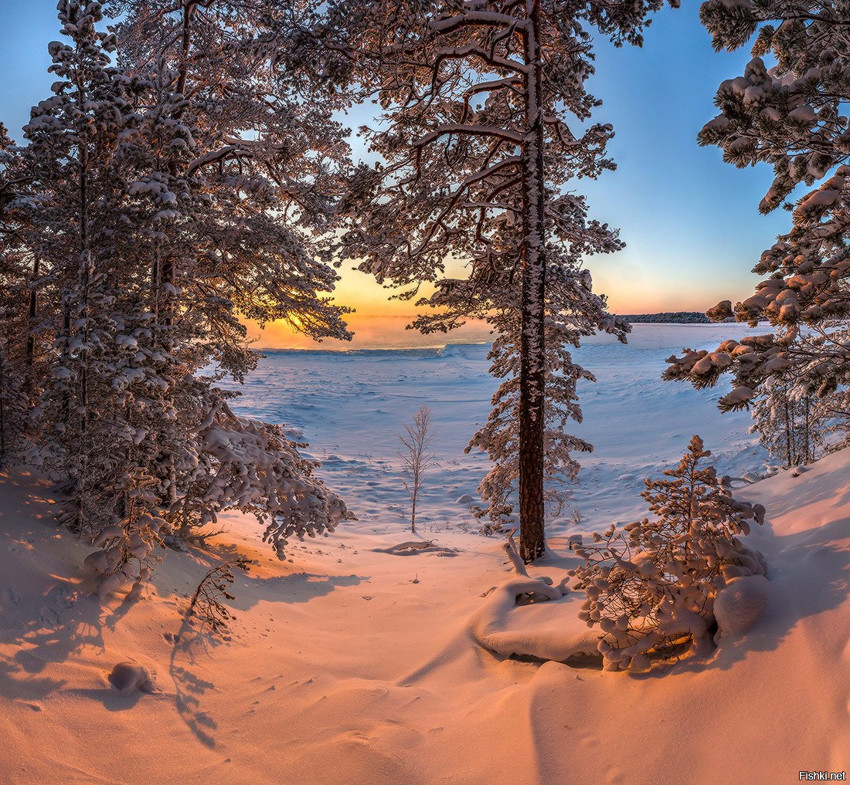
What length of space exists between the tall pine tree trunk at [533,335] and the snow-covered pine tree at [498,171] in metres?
0.02

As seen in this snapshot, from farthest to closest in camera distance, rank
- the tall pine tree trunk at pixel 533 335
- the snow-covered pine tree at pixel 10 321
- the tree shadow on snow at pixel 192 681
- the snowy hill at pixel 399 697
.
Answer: the tall pine tree trunk at pixel 533 335 → the snow-covered pine tree at pixel 10 321 → the tree shadow on snow at pixel 192 681 → the snowy hill at pixel 399 697

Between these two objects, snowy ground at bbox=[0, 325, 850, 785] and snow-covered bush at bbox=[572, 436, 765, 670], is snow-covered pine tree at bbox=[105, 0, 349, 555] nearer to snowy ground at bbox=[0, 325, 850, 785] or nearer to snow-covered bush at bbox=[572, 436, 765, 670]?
snowy ground at bbox=[0, 325, 850, 785]

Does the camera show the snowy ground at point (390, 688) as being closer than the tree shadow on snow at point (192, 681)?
Yes

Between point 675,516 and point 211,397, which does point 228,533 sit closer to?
point 211,397

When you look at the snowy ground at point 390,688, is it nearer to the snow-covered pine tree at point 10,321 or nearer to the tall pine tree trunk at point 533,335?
the snow-covered pine tree at point 10,321

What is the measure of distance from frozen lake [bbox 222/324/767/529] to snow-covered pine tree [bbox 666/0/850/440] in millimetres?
2035

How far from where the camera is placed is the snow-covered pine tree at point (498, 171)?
26.0 ft

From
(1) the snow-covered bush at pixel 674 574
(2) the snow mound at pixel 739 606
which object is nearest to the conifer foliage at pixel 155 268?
(1) the snow-covered bush at pixel 674 574

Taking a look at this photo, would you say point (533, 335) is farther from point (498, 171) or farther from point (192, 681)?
point (192, 681)

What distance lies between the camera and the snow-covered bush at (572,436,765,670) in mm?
3738

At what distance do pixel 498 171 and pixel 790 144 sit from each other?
5.92 meters

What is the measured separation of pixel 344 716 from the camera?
13.7 ft

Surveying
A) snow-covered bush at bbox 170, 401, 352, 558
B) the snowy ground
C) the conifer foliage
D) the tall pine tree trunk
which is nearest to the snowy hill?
the snowy ground

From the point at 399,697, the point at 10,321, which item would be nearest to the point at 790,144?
the point at 399,697
